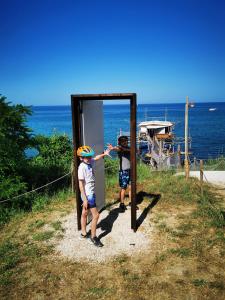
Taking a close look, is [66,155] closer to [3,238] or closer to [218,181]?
[218,181]

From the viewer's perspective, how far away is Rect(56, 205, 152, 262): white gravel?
5.36 metres

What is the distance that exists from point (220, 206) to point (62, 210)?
460 cm

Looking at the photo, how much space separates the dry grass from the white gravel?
7.2 inches

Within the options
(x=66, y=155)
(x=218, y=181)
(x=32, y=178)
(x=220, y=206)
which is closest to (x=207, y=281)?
(x=220, y=206)

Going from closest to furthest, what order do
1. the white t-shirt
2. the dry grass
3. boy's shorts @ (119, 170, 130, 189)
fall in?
1. the dry grass
2. the white t-shirt
3. boy's shorts @ (119, 170, 130, 189)

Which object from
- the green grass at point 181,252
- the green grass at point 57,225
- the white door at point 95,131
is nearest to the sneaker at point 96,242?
the green grass at point 57,225

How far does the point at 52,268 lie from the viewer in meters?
4.91

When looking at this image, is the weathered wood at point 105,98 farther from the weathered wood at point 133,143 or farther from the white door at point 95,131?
the white door at point 95,131

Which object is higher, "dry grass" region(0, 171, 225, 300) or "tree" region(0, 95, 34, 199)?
"tree" region(0, 95, 34, 199)

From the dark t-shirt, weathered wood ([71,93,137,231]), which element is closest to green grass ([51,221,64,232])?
weathered wood ([71,93,137,231])

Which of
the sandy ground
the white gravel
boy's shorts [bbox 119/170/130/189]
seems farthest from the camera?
the sandy ground

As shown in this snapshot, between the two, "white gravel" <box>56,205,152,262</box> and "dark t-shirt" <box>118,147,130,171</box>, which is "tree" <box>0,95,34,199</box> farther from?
"dark t-shirt" <box>118,147,130,171</box>

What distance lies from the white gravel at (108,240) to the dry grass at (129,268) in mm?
182

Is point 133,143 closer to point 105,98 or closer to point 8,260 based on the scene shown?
point 105,98
